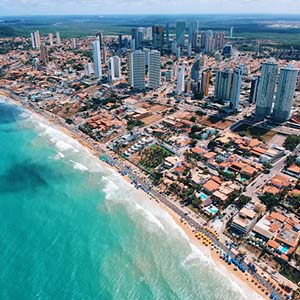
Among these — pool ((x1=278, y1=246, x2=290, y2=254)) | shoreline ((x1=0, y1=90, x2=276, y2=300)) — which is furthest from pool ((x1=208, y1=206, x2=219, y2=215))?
pool ((x1=278, y1=246, x2=290, y2=254))

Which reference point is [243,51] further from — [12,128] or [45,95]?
[12,128]

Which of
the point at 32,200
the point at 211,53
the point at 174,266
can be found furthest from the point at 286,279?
the point at 211,53

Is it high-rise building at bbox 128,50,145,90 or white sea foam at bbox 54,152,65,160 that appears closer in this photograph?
white sea foam at bbox 54,152,65,160

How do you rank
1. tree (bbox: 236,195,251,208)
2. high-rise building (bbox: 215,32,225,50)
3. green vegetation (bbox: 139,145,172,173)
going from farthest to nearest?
high-rise building (bbox: 215,32,225,50) → green vegetation (bbox: 139,145,172,173) → tree (bbox: 236,195,251,208)

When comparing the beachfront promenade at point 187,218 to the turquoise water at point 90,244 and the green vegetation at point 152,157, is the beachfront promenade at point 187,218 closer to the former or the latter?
the turquoise water at point 90,244

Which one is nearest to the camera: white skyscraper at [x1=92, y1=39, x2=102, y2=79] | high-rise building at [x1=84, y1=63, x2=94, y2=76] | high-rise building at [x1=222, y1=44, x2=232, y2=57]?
white skyscraper at [x1=92, y1=39, x2=102, y2=79]

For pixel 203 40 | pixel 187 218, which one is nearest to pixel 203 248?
pixel 187 218

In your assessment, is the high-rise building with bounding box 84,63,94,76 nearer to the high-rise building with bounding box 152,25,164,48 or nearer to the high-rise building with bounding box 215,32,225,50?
the high-rise building with bounding box 152,25,164,48

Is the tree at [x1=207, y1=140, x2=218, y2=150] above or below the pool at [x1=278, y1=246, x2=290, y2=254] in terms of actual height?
above
